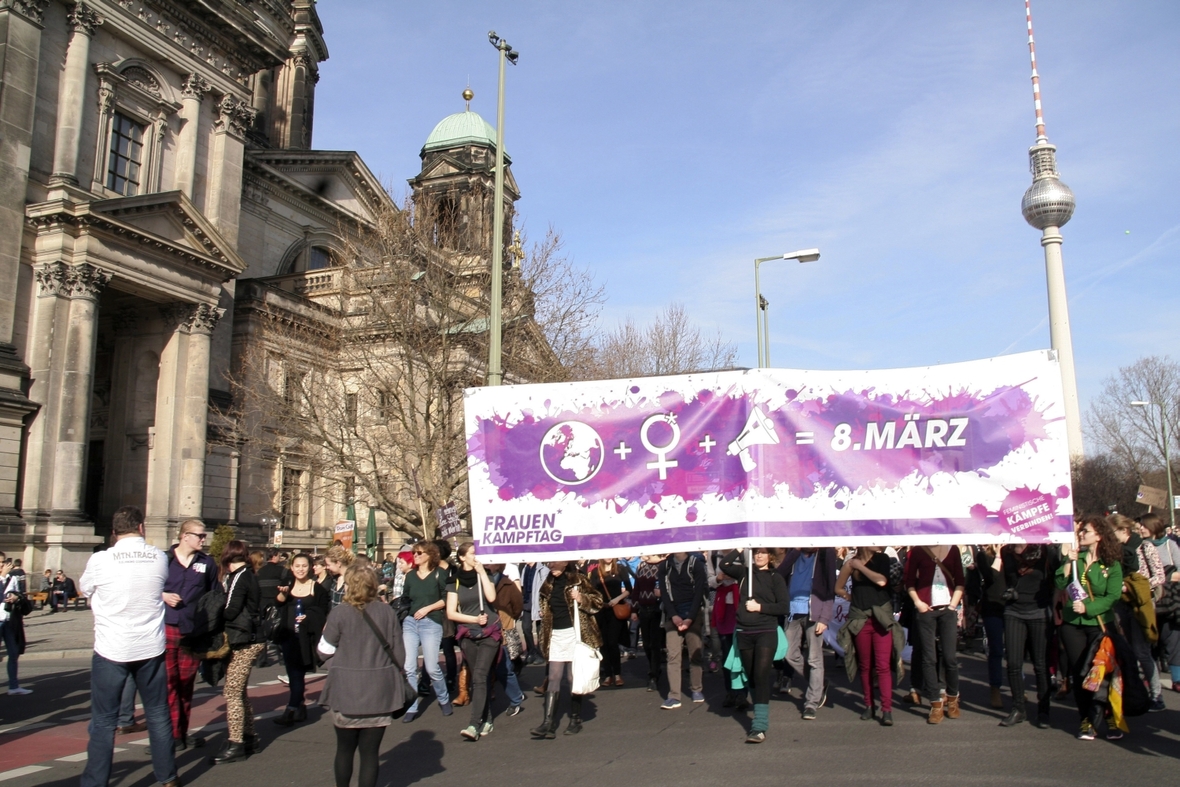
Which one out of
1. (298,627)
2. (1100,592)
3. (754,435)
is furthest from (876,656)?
(298,627)

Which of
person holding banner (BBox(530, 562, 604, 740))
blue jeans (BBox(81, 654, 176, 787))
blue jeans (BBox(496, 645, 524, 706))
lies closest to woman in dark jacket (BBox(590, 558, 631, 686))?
blue jeans (BBox(496, 645, 524, 706))

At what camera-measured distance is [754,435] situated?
8.29m

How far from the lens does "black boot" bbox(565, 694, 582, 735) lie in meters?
9.11

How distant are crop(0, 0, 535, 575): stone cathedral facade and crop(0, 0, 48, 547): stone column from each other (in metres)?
0.05

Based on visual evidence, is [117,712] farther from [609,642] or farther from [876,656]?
[609,642]

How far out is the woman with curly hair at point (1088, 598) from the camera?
8102 mm

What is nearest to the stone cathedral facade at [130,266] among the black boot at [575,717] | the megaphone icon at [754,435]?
the black boot at [575,717]

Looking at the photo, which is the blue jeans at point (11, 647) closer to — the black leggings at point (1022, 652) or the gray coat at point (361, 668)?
the gray coat at point (361, 668)

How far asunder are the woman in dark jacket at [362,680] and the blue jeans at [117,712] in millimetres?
1539

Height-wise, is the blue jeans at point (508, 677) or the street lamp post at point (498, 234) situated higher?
the street lamp post at point (498, 234)

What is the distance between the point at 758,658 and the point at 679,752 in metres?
1.11

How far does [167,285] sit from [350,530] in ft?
40.4

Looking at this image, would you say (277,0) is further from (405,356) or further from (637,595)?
(637,595)

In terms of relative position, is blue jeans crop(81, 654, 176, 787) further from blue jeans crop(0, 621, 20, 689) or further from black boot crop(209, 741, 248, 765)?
blue jeans crop(0, 621, 20, 689)
